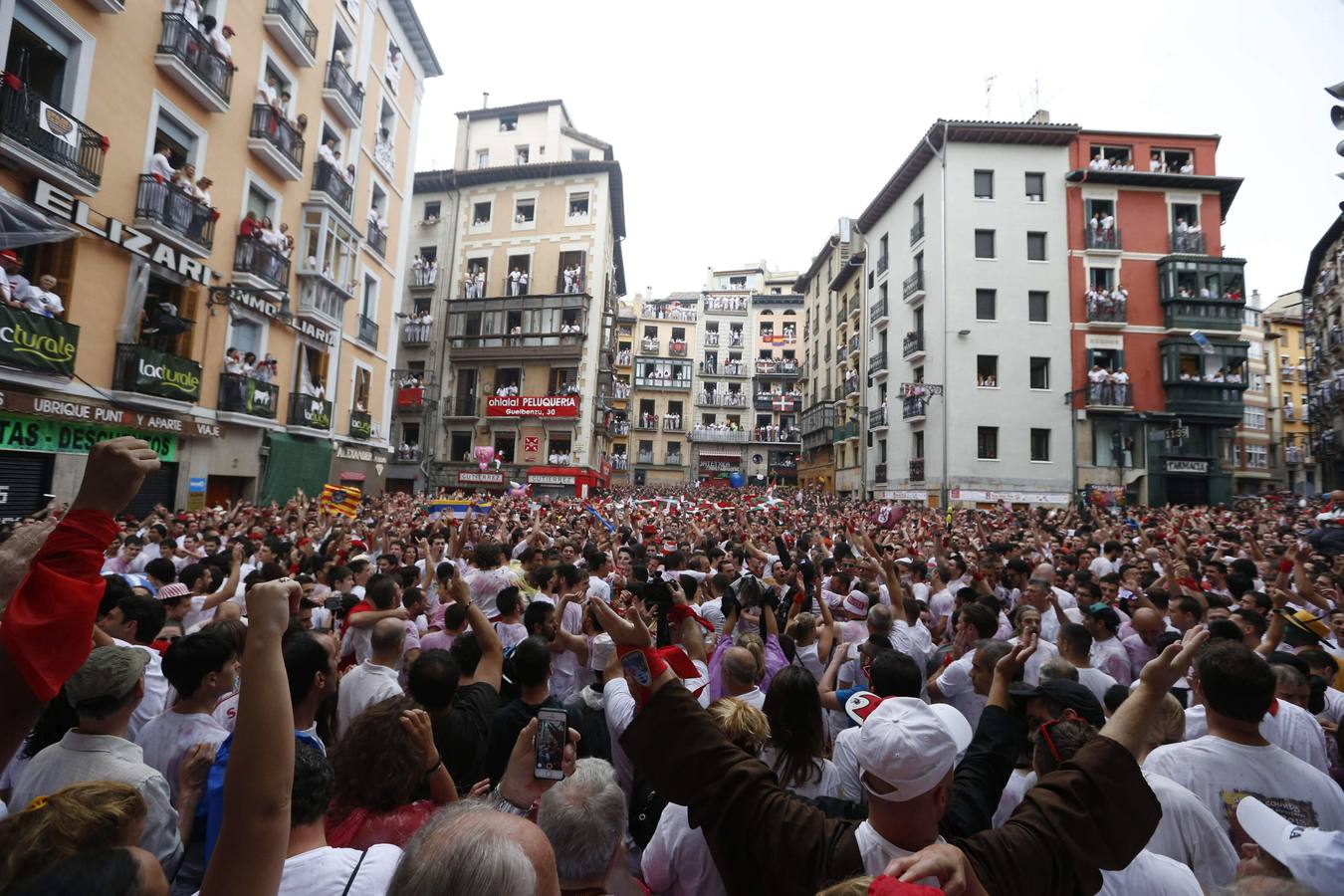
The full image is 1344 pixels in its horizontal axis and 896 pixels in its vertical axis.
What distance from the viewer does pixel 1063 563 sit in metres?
10.1

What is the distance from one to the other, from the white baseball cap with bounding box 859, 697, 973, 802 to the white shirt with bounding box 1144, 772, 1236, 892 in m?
1.22

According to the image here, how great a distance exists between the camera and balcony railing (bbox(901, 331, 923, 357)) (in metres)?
30.9

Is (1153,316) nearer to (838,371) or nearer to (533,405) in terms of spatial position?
(838,371)

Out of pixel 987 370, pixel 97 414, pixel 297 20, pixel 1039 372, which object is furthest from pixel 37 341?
pixel 1039 372

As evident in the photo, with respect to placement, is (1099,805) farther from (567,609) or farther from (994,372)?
(994,372)

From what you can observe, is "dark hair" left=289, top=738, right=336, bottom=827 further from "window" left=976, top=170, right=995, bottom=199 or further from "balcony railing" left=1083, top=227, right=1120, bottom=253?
"balcony railing" left=1083, top=227, right=1120, bottom=253

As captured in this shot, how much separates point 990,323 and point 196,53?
96.2 feet

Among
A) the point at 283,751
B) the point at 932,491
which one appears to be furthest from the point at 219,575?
the point at 932,491

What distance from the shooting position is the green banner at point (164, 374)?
14090 millimetres

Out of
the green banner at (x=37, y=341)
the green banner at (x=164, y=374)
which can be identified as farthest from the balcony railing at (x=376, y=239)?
the green banner at (x=37, y=341)

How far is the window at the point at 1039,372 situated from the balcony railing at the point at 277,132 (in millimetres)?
29403

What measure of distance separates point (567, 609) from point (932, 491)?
85.0 feet

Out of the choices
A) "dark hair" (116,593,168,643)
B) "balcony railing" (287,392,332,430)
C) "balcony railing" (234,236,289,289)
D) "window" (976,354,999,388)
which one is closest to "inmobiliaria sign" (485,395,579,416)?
"balcony railing" (287,392,332,430)

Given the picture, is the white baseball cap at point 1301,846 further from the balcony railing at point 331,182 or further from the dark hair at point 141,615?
the balcony railing at point 331,182
